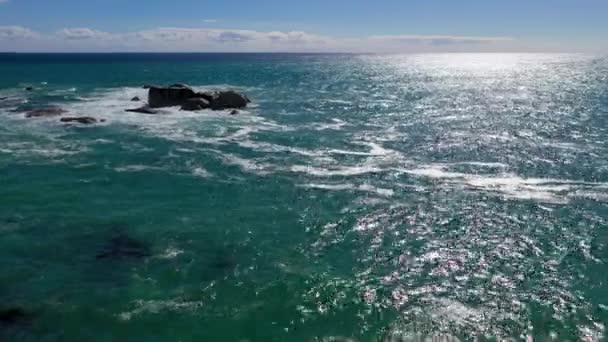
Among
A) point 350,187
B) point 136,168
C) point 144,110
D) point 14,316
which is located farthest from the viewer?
point 144,110

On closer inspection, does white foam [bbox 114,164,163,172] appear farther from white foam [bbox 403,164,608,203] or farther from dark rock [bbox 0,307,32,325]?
white foam [bbox 403,164,608,203]

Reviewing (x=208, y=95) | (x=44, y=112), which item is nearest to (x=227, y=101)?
(x=208, y=95)

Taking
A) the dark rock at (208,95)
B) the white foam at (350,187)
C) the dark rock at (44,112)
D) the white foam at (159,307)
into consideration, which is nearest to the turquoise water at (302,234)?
the white foam at (159,307)

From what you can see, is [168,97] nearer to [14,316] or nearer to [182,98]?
[182,98]

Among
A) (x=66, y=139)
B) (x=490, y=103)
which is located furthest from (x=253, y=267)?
(x=490, y=103)

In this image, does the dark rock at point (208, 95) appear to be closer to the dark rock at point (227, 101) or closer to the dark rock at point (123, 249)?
the dark rock at point (227, 101)

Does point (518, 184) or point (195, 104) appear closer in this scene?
point (518, 184)

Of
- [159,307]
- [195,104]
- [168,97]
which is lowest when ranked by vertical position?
[159,307]
